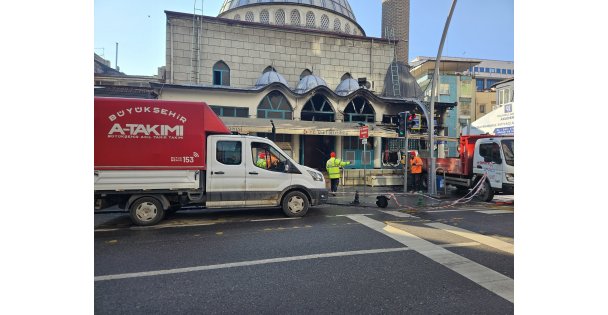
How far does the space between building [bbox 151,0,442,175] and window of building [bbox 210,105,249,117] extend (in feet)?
0.21

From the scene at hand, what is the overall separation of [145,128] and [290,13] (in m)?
28.1

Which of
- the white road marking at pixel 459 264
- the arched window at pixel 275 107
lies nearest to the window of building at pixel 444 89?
the arched window at pixel 275 107

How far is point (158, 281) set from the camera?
401 cm

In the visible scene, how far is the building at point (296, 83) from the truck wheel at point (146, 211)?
10.1m

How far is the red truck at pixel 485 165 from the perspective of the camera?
10826 millimetres

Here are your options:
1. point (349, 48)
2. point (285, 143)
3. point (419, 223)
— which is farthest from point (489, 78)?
point (419, 223)

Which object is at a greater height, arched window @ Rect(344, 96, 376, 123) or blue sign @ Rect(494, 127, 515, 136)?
arched window @ Rect(344, 96, 376, 123)

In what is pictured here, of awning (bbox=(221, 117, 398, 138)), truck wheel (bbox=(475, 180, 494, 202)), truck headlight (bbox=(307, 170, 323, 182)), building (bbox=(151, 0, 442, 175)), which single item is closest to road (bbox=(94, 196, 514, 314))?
truck headlight (bbox=(307, 170, 323, 182))

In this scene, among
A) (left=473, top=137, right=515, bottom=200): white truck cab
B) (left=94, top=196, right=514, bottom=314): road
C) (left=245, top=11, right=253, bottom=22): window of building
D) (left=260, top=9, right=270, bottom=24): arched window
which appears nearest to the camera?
(left=94, top=196, right=514, bottom=314): road

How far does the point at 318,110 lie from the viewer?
73.0 ft

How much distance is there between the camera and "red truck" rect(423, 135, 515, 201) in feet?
35.5

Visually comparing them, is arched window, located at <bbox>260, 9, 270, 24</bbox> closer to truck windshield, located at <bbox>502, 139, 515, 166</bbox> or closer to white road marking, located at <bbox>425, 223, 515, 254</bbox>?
Result: truck windshield, located at <bbox>502, 139, 515, 166</bbox>

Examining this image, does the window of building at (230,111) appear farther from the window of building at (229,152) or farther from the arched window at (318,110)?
the window of building at (229,152)

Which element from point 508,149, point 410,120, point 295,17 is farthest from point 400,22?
point 508,149
